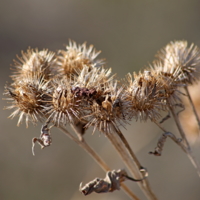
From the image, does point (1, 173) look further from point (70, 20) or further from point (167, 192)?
point (70, 20)

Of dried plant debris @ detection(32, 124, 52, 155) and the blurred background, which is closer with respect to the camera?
Result: dried plant debris @ detection(32, 124, 52, 155)

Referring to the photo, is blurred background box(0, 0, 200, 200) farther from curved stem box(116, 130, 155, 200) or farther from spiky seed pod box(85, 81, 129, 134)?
spiky seed pod box(85, 81, 129, 134)

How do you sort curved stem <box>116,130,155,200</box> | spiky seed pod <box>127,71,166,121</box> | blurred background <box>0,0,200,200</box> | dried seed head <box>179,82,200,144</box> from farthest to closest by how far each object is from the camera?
blurred background <box>0,0,200,200</box>, dried seed head <box>179,82,200,144</box>, curved stem <box>116,130,155,200</box>, spiky seed pod <box>127,71,166,121</box>

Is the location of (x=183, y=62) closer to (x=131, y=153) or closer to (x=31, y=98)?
(x=131, y=153)

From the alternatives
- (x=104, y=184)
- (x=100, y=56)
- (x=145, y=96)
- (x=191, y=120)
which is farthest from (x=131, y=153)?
(x=100, y=56)

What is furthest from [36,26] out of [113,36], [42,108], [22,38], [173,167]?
[42,108]

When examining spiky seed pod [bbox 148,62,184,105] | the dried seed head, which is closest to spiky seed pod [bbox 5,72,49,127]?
spiky seed pod [bbox 148,62,184,105]

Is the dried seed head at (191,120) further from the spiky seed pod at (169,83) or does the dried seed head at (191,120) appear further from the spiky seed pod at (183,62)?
the spiky seed pod at (169,83)
